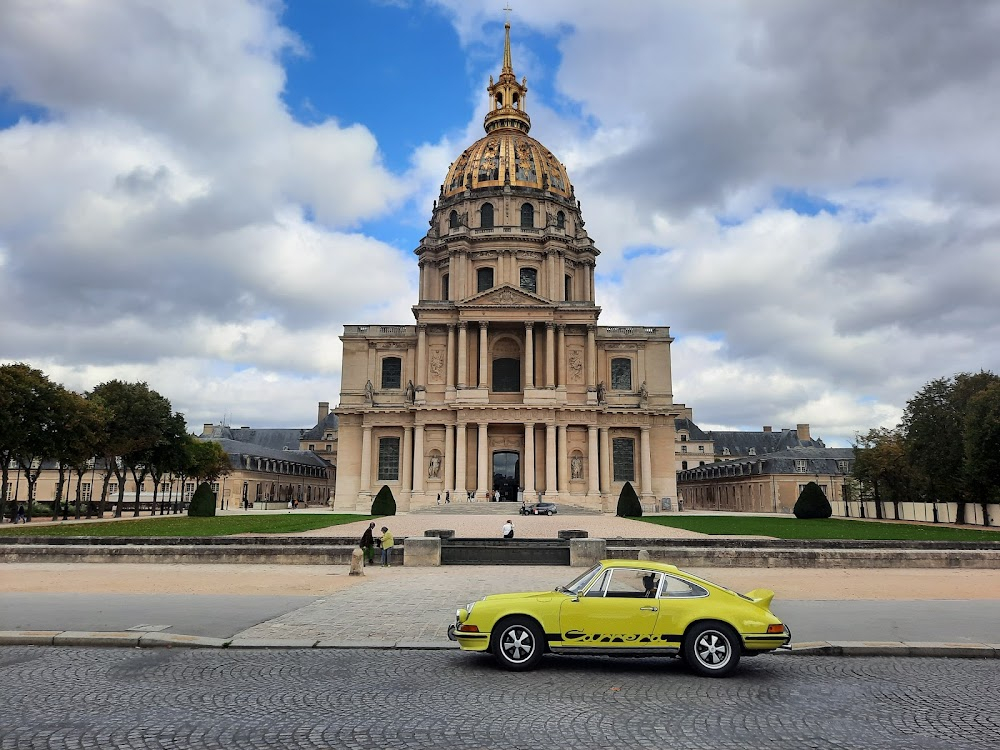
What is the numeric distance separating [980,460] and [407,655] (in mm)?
42648

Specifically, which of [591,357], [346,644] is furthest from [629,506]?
[346,644]

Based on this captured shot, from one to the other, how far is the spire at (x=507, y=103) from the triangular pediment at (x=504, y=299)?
93.9ft

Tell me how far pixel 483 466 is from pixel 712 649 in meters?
50.2

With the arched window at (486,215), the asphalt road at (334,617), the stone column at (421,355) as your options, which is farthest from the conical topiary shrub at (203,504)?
the arched window at (486,215)

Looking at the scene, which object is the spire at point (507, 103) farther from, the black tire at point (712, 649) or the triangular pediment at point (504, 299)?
the black tire at point (712, 649)

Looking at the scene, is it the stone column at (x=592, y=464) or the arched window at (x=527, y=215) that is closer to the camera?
the stone column at (x=592, y=464)

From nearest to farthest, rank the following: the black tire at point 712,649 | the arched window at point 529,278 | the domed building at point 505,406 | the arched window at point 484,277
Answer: the black tire at point 712,649 < the domed building at point 505,406 < the arched window at point 529,278 < the arched window at point 484,277

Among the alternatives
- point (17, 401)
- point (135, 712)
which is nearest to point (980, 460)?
point (135, 712)

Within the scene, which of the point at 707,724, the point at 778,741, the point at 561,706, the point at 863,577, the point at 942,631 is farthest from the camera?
the point at 863,577

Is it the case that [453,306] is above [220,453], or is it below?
above

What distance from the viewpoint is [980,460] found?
139 feet

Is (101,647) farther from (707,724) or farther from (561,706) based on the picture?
(707,724)

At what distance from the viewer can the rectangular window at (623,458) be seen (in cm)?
6262

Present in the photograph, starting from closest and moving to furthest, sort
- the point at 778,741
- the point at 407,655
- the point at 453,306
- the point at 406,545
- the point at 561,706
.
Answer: the point at 778,741, the point at 561,706, the point at 407,655, the point at 406,545, the point at 453,306
